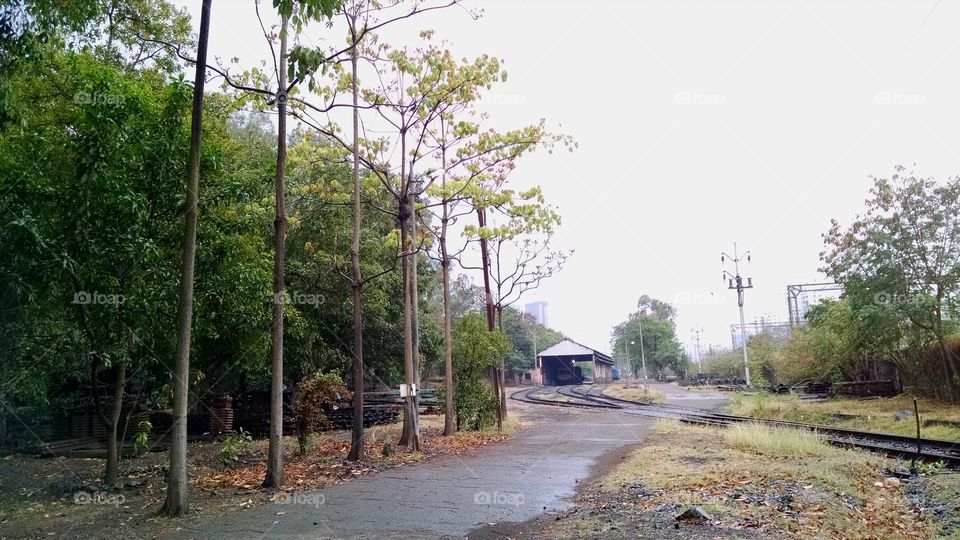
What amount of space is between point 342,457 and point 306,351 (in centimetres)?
669

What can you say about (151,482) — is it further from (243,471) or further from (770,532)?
→ (770,532)

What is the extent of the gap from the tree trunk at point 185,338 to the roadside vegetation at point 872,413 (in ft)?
52.0

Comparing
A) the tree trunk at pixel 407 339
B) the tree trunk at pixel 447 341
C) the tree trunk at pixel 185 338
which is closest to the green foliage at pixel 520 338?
the tree trunk at pixel 447 341

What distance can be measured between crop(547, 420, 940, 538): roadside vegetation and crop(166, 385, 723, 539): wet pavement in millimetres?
677

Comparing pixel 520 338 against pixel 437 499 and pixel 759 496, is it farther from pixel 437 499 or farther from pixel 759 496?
pixel 759 496

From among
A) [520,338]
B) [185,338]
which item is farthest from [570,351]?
[185,338]

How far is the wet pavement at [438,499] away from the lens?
7066mm

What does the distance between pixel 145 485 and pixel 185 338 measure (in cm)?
412

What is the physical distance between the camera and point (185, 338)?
7.87m

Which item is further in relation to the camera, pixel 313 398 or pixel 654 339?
pixel 654 339

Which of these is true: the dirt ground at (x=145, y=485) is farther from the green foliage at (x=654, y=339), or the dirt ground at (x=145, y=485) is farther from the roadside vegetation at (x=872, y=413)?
the green foliage at (x=654, y=339)

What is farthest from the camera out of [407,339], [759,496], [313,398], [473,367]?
[473,367]

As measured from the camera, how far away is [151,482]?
1071 centimetres

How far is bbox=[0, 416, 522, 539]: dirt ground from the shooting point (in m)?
7.59
